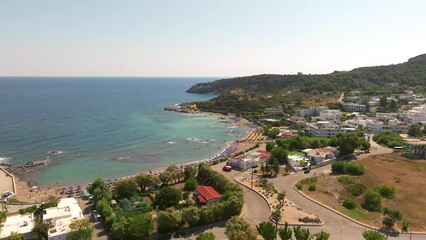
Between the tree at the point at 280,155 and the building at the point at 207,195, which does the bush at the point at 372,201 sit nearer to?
the tree at the point at 280,155

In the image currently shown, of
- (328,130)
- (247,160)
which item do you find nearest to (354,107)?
(328,130)

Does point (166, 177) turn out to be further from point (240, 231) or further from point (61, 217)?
point (240, 231)

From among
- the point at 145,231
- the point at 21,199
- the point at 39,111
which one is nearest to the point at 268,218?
the point at 145,231

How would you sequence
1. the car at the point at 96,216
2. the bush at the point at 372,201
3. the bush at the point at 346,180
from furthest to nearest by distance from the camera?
the bush at the point at 346,180 < the bush at the point at 372,201 < the car at the point at 96,216

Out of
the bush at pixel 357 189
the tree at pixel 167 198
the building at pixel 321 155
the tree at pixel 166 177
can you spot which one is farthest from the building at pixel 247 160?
the tree at pixel 167 198

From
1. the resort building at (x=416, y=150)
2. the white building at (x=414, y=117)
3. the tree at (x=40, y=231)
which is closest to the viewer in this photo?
the tree at (x=40, y=231)

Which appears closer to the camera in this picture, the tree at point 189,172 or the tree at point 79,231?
the tree at point 79,231
